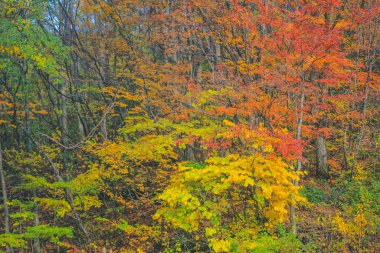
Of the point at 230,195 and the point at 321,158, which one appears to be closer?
the point at 230,195

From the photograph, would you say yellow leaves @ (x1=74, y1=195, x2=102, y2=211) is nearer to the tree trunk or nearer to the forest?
the forest

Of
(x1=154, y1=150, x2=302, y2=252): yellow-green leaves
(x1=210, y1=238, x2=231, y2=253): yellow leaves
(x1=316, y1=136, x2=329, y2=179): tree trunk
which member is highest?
(x1=154, y1=150, x2=302, y2=252): yellow-green leaves

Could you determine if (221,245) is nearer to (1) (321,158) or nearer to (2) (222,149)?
(2) (222,149)

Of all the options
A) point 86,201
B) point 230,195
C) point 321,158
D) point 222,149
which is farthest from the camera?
point 321,158

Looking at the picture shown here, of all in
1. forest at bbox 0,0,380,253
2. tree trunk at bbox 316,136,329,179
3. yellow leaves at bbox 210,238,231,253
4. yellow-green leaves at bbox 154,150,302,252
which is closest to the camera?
yellow-green leaves at bbox 154,150,302,252

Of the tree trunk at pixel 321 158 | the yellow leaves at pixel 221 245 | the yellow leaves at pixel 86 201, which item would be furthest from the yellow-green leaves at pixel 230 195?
the tree trunk at pixel 321 158

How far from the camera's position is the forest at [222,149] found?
22.4 ft

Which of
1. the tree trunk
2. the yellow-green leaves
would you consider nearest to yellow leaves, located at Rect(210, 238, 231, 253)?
the yellow-green leaves

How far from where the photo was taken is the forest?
6.84 m

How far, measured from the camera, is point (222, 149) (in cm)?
1020

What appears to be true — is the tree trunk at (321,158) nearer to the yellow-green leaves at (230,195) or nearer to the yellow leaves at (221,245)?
the yellow-green leaves at (230,195)

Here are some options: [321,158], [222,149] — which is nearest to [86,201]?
[222,149]

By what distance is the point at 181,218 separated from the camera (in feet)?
21.0

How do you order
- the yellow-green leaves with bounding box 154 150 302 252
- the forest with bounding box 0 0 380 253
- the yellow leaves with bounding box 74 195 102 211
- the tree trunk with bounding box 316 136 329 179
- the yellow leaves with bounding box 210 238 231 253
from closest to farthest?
Result: 1. the yellow-green leaves with bounding box 154 150 302 252
2. the yellow leaves with bounding box 210 238 231 253
3. the forest with bounding box 0 0 380 253
4. the yellow leaves with bounding box 74 195 102 211
5. the tree trunk with bounding box 316 136 329 179
